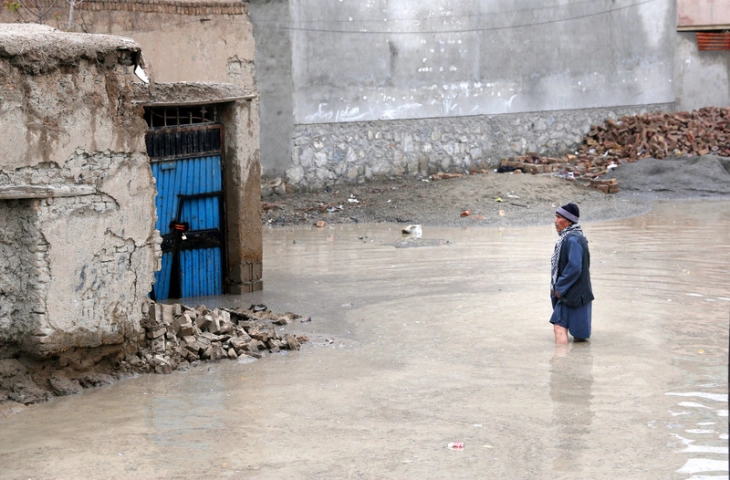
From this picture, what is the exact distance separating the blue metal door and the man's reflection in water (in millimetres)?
4618

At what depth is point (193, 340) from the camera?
29.8 ft

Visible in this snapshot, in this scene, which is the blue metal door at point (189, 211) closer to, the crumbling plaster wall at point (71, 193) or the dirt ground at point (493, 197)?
the crumbling plaster wall at point (71, 193)

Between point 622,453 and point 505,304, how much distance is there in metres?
4.68

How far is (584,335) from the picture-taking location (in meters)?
9.36

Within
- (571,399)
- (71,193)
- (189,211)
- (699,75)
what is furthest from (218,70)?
(699,75)

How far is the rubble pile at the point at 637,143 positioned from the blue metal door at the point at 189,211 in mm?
11150

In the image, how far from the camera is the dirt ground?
1773 cm

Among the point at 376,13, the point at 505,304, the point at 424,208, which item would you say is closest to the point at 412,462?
the point at 505,304

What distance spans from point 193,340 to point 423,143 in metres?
13.2

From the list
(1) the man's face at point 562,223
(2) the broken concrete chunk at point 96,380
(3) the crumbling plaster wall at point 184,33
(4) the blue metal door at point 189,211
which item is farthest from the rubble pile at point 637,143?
(2) the broken concrete chunk at point 96,380

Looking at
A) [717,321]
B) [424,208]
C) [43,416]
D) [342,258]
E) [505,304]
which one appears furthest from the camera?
[424,208]

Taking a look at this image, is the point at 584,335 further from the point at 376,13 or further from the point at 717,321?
the point at 376,13

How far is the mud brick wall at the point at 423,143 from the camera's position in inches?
779

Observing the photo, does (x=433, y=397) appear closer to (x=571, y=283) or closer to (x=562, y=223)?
(x=571, y=283)
